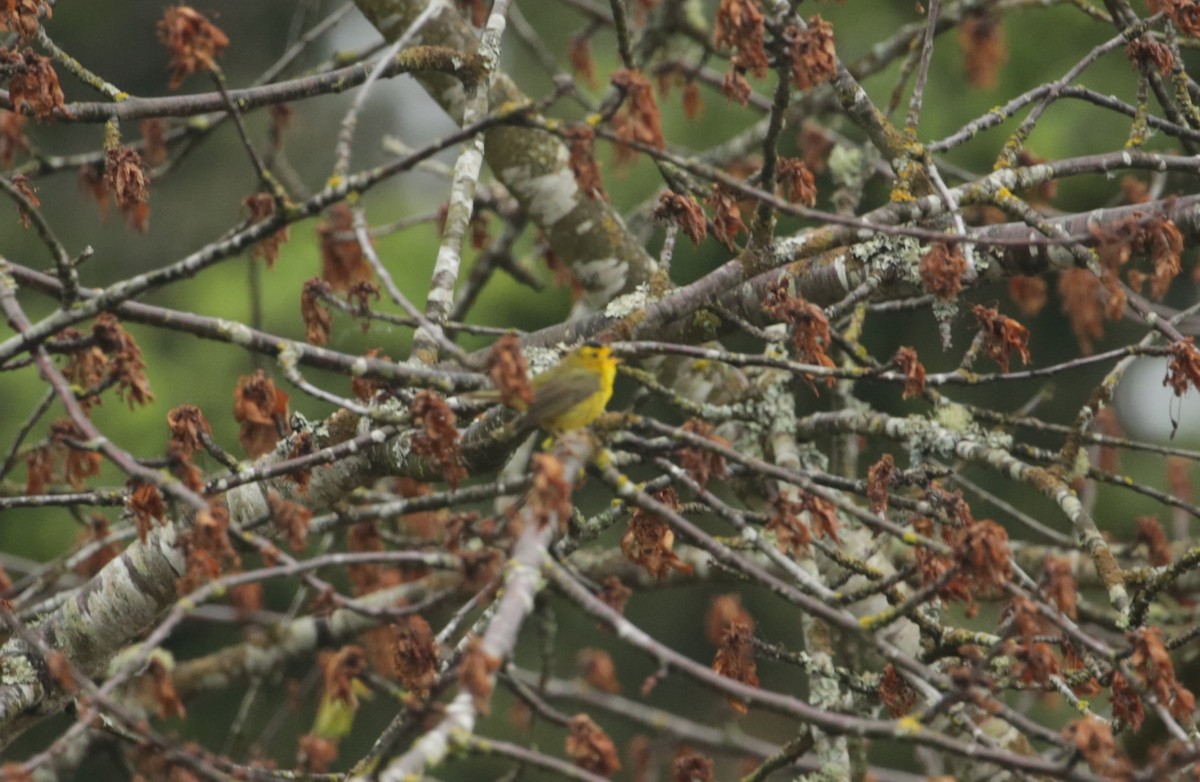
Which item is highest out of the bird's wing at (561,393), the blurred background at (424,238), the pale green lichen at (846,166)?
the blurred background at (424,238)

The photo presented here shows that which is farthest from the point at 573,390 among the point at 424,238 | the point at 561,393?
the point at 424,238

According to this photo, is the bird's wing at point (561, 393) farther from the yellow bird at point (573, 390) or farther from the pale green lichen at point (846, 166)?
the pale green lichen at point (846, 166)

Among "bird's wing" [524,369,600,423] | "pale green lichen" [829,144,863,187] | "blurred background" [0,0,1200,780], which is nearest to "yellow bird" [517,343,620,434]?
"bird's wing" [524,369,600,423]

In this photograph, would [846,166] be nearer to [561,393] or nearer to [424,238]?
[561,393]

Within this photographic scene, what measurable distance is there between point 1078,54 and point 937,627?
6655 millimetres

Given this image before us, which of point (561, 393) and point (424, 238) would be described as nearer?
point (561, 393)

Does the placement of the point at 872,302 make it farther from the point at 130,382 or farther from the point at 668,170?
the point at 130,382

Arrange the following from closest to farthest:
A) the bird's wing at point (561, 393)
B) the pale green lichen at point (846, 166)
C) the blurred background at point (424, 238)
A: the bird's wing at point (561, 393) → the pale green lichen at point (846, 166) → the blurred background at point (424, 238)

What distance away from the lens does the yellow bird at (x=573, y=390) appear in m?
2.73

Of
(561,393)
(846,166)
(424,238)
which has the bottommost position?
(561,393)

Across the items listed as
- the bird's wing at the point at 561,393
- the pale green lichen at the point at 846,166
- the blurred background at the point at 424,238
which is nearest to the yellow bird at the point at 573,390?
the bird's wing at the point at 561,393

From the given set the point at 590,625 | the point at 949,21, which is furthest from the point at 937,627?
the point at 590,625

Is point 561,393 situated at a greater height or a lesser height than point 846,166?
lesser

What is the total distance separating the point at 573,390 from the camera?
2820 mm
